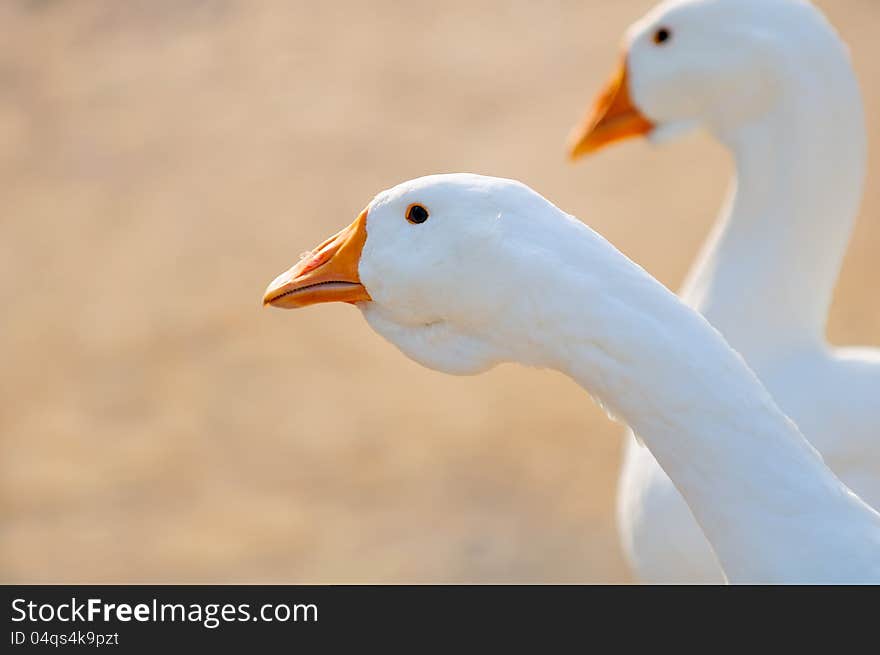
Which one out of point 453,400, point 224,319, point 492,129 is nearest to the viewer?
point 453,400

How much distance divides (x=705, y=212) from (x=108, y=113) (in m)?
3.75

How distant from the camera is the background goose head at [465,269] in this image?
2137 mm

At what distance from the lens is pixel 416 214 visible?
2.31 m

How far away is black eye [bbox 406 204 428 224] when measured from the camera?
2.29m

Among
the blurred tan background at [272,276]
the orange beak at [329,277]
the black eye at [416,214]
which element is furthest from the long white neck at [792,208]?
the blurred tan background at [272,276]

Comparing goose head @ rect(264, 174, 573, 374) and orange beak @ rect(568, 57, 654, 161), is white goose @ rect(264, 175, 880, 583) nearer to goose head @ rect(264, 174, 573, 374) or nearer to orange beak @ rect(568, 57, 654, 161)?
goose head @ rect(264, 174, 573, 374)

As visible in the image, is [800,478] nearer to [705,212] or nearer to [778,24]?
[778,24]

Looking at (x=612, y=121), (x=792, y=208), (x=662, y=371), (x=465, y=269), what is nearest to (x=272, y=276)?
(x=612, y=121)

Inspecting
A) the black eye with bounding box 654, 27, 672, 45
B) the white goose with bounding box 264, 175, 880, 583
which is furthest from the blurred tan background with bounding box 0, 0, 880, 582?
the white goose with bounding box 264, 175, 880, 583

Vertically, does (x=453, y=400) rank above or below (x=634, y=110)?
above

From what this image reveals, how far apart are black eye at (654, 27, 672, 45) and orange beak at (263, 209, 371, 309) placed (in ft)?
5.53

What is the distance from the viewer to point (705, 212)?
7398 mm

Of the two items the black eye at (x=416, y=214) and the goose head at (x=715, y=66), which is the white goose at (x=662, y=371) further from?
the goose head at (x=715, y=66)

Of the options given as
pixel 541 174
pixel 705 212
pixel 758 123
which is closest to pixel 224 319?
pixel 541 174
